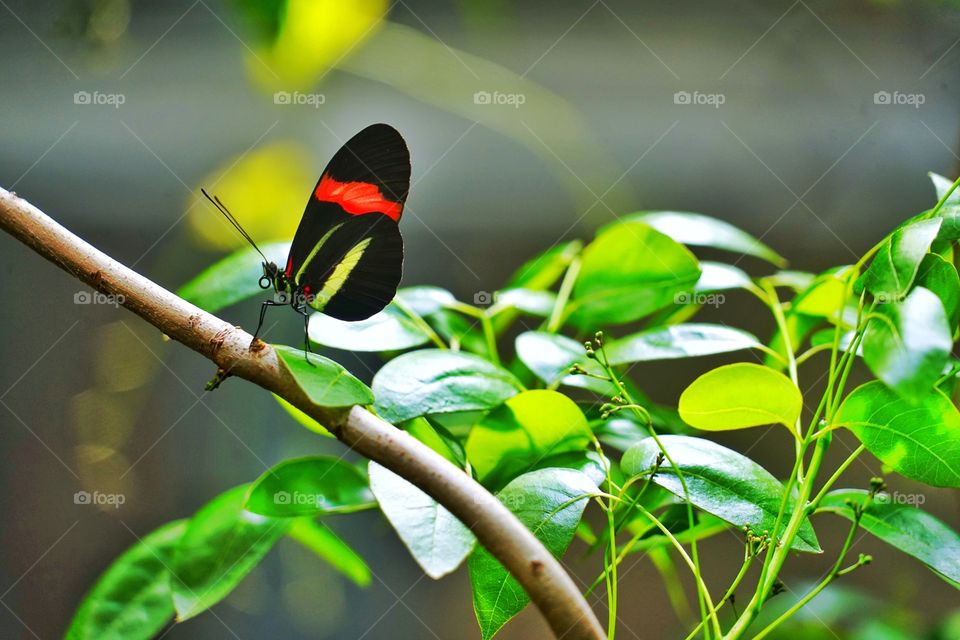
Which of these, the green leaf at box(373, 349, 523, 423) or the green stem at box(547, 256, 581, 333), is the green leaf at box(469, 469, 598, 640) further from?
the green stem at box(547, 256, 581, 333)

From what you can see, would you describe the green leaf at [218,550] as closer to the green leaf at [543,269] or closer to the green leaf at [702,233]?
the green leaf at [543,269]

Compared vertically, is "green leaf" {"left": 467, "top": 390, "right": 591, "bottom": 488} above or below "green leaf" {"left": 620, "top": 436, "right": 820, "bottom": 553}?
above

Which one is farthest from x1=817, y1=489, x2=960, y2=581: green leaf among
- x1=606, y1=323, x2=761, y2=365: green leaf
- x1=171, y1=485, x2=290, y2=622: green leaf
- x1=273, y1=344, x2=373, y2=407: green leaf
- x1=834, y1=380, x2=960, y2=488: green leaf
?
x1=171, y1=485, x2=290, y2=622: green leaf

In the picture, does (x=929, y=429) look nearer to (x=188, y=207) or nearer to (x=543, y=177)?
(x=543, y=177)

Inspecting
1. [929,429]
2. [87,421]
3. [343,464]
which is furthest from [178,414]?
[929,429]

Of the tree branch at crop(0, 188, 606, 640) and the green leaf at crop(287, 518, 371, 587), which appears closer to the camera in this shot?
the tree branch at crop(0, 188, 606, 640)

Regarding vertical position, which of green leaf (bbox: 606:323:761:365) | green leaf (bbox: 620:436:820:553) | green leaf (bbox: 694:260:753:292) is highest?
green leaf (bbox: 694:260:753:292)

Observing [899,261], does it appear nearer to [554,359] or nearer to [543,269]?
[554,359]

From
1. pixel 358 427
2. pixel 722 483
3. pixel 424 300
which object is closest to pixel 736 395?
pixel 722 483
